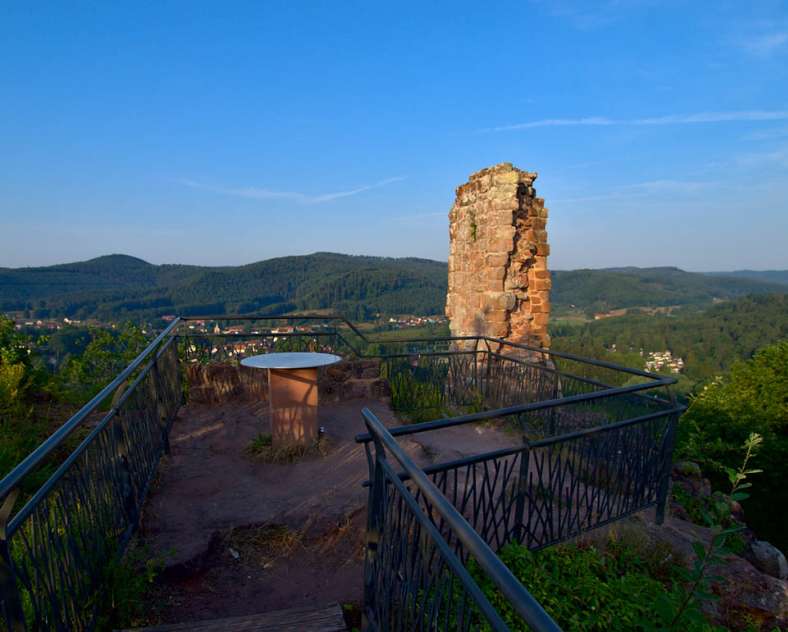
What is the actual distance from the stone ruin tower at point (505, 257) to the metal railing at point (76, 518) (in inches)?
214

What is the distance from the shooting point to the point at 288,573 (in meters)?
2.98

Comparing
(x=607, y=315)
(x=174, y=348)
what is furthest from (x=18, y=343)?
(x=607, y=315)

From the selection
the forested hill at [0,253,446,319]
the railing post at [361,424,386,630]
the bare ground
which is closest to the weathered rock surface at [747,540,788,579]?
the bare ground

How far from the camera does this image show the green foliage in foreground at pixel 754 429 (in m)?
8.55

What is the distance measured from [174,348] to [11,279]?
45.5 metres

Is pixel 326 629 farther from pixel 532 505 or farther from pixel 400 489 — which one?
pixel 532 505

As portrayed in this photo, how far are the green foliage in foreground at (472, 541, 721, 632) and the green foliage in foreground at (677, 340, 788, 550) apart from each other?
5.50 metres

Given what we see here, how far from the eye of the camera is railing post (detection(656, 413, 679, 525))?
3689 millimetres

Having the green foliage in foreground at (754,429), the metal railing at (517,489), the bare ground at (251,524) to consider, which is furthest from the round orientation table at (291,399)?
the green foliage in foreground at (754,429)

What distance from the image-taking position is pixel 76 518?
215cm

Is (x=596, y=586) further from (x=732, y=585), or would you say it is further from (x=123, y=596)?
(x=123, y=596)

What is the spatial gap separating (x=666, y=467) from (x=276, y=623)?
335cm

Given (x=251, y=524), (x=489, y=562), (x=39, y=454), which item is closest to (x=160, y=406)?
(x=251, y=524)

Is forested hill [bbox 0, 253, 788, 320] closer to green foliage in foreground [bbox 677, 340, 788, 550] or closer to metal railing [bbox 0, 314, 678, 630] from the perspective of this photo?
green foliage in foreground [bbox 677, 340, 788, 550]
